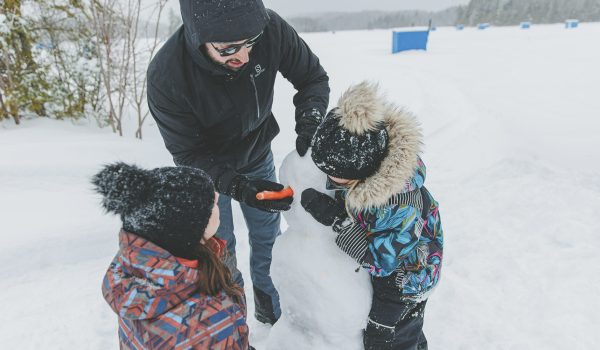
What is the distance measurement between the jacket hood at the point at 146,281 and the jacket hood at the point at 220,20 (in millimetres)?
786

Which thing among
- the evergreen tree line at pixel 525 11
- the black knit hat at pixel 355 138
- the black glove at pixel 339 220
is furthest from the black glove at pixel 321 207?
the evergreen tree line at pixel 525 11

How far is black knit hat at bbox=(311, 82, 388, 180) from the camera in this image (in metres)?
1.20

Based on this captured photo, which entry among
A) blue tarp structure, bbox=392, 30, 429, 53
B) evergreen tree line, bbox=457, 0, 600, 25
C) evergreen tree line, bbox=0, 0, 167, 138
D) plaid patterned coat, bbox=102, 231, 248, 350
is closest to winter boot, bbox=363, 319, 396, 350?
plaid patterned coat, bbox=102, 231, 248, 350

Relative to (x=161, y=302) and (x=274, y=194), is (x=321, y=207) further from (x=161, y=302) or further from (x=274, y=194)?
(x=161, y=302)

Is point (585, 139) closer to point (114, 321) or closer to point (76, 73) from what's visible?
point (114, 321)

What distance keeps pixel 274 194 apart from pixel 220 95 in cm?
56

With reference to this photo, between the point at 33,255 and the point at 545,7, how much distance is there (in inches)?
3090

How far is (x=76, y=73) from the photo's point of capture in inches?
189

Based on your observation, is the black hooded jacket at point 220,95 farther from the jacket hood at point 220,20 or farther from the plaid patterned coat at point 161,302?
the plaid patterned coat at point 161,302

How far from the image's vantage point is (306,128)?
5.32ft

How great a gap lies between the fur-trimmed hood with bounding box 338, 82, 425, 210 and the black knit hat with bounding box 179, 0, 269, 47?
491 millimetres

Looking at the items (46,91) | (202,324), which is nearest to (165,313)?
(202,324)

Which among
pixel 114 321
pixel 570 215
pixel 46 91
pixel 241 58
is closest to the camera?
pixel 241 58

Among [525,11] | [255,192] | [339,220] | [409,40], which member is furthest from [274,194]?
[525,11]
